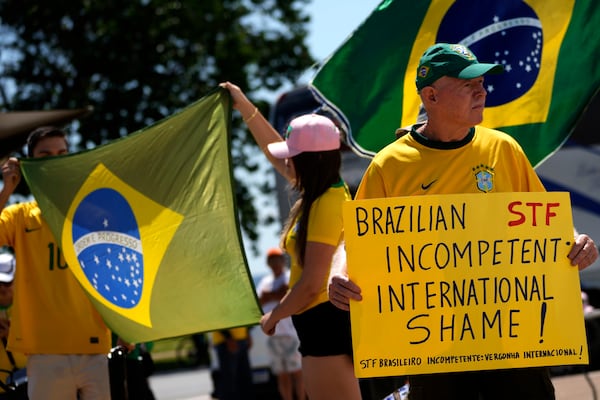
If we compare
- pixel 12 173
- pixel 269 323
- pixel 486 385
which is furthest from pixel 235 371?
pixel 486 385

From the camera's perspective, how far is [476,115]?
400cm

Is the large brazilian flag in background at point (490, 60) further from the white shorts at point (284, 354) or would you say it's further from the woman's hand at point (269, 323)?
the white shorts at point (284, 354)

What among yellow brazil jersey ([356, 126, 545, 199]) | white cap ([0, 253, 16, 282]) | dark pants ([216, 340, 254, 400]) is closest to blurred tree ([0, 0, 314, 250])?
dark pants ([216, 340, 254, 400])

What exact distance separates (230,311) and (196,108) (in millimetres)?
1144

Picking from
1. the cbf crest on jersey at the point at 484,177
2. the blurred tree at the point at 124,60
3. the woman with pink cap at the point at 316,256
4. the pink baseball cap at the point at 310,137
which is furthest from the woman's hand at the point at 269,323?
the blurred tree at the point at 124,60

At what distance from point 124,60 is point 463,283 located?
77.1 feet

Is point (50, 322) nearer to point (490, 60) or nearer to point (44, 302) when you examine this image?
point (44, 302)

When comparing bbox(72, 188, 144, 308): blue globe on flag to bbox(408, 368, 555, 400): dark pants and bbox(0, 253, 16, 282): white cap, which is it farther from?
bbox(408, 368, 555, 400): dark pants

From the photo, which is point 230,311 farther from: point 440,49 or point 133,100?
point 133,100

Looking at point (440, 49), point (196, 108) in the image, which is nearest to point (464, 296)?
point (440, 49)

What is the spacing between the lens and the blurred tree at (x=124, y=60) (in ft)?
87.0

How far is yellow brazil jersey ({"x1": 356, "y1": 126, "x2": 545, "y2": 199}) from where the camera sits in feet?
13.3

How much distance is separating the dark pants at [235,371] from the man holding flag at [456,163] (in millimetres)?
9896

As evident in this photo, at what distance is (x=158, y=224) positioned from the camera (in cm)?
620
